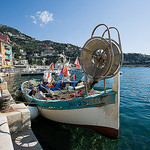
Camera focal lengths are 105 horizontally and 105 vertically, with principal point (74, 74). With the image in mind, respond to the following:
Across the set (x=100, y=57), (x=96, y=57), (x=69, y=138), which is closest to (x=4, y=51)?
(x=69, y=138)

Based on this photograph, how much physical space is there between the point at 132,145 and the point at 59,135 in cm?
410

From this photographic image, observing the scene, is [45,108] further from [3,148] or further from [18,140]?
[3,148]

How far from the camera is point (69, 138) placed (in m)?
6.23

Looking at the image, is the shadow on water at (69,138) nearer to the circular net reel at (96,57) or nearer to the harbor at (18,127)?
the harbor at (18,127)

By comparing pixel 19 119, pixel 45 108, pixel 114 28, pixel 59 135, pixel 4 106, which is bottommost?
pixel 59 135

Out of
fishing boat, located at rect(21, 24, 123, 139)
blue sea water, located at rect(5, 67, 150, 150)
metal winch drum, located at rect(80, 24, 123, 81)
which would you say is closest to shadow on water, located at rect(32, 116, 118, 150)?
blue sea water, located at rect(5, 67, 150, 150)

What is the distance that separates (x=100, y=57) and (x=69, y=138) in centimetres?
500

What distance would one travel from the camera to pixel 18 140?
389 cm

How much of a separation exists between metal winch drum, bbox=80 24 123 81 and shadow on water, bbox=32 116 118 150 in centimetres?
353

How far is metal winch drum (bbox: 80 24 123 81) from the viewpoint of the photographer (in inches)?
188

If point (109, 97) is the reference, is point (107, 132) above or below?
below

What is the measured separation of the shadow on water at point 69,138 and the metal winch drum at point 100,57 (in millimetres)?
3535

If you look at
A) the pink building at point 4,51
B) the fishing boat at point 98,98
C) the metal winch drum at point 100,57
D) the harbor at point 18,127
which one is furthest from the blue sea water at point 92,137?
the pink building at point 4,51

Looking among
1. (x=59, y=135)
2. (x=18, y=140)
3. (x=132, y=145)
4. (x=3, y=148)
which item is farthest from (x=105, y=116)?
(x=3, y=148)
